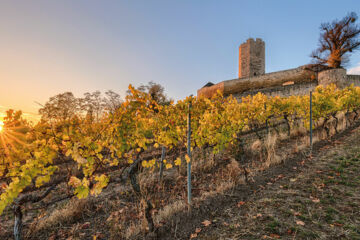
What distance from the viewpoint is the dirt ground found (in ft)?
6.93

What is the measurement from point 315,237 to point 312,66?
75.8 ft

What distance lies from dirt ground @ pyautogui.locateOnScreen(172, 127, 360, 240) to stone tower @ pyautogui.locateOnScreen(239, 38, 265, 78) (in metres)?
24.3

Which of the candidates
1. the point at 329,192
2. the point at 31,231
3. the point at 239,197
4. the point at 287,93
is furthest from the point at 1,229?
the point at 287,93

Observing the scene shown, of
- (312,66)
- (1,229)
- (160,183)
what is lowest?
(1,229)

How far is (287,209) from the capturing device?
2549mm

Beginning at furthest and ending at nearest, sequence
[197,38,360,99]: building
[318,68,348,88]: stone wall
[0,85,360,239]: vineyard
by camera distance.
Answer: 1. [197,38,360,99]: building
2. [318,68,348,88]: stone wall
3. [0,85,360,239]: vineyard

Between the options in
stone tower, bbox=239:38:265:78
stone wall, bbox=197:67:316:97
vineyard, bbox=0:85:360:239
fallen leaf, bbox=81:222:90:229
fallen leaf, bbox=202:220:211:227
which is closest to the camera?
vineyard, bbox=0:85:360:239

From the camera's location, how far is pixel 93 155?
7.06 feet

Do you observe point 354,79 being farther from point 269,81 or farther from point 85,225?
point 85,225

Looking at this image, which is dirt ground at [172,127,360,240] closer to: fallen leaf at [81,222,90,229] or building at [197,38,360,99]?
fallen leaf at [81,222,90,229]

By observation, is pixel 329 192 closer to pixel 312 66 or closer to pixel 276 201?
pixel 276 201

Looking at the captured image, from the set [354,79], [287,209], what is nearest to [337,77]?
[354,79]

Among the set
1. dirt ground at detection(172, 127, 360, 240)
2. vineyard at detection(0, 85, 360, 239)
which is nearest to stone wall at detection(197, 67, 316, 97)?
vineyard at detection(0, 85, 360, 239)

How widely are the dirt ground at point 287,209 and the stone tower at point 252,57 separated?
24.3 metres
